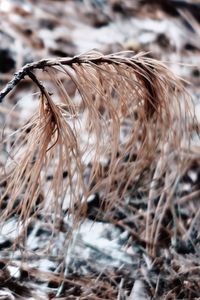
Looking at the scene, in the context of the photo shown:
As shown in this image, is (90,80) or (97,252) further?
(97,252)

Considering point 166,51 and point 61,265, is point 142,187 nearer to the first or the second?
point 61,265

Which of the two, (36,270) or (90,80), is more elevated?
(90,80)

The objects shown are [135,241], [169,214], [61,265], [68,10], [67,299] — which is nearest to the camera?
[67,299]

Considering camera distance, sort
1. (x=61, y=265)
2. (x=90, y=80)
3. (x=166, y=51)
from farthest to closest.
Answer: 1. (x=166, y=51)
2. (x=61, y=265)
3. (x=90, y=80)

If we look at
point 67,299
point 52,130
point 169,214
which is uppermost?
point 52,130

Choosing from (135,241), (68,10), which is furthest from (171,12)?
(135,241)

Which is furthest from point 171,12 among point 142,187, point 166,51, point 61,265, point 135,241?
point 61,265
